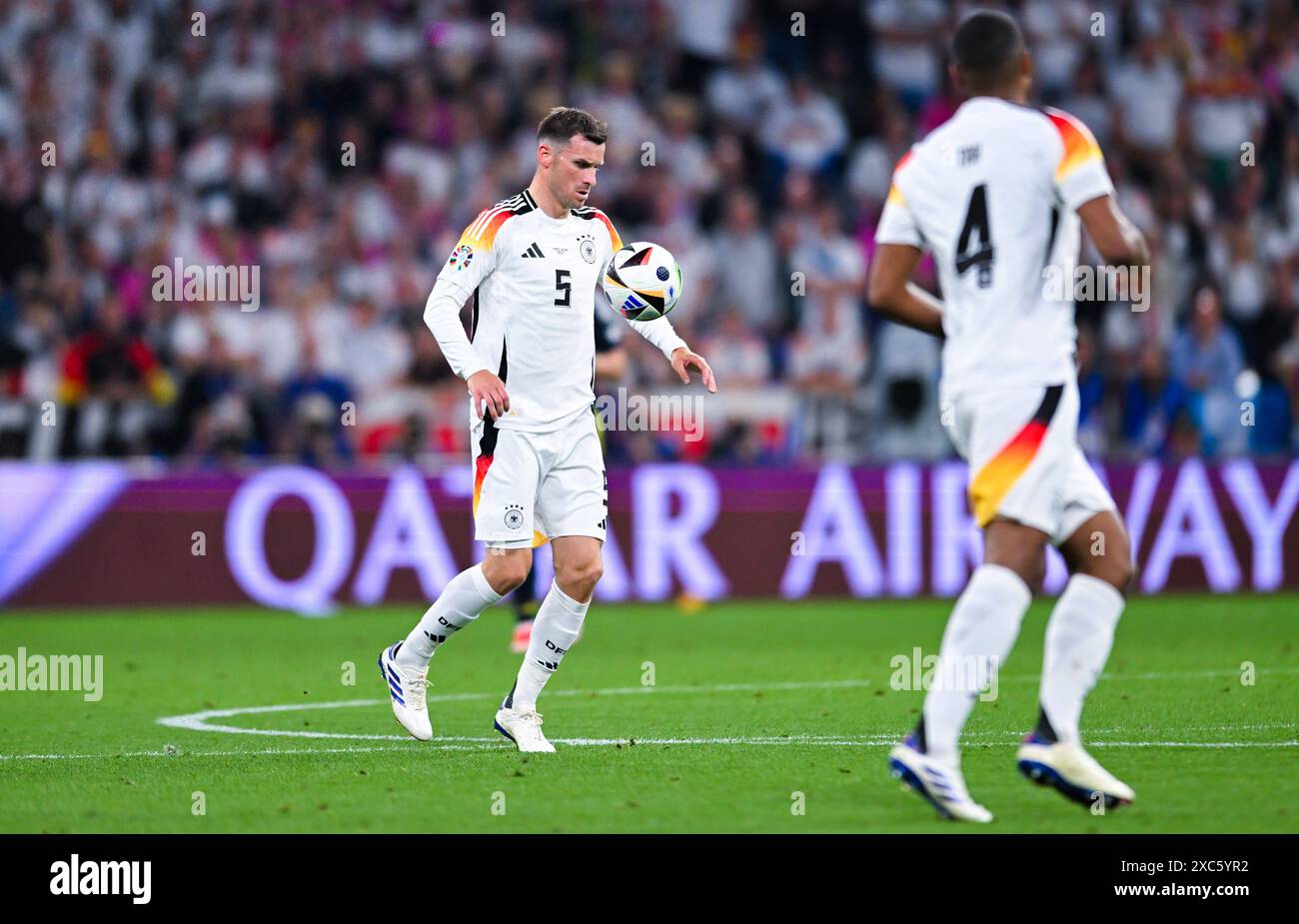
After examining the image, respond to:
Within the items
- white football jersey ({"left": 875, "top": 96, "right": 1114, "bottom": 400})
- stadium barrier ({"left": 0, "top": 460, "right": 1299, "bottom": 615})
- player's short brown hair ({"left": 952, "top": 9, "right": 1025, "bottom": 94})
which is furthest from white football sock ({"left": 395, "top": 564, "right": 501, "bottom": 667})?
stadium barrier ({"left": 0, "top": 460, "right": 1299, "bottom": 615})

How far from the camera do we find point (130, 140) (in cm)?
1902

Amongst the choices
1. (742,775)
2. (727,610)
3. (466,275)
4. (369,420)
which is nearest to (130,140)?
(369,420)

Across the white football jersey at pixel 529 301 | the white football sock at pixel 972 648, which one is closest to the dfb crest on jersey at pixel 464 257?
the white football jersey at pixel 529 301

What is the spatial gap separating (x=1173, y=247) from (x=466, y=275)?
11900 millimetres

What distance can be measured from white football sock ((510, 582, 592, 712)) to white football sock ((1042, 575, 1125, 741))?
7.93 ft

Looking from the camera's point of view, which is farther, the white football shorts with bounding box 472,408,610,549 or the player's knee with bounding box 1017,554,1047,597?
the white football shorts with bounding box 472,408,610,549

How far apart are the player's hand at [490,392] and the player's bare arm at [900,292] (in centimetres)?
186

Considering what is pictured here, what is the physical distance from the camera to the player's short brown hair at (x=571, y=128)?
7898 millimetres

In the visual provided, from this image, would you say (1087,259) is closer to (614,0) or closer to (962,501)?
(962,501)

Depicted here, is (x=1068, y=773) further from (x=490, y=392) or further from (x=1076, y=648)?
(x=490, y=392)

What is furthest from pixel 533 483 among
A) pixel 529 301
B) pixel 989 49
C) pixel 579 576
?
pixel 989 49

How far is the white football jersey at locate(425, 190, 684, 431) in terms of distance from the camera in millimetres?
7949

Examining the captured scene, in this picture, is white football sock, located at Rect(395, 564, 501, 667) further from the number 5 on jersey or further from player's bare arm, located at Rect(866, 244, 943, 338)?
player's bare arm, located at Rect(866, 244, 943, 338)

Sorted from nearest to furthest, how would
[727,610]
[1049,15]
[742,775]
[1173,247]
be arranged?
[742,775]
[727,610]
[1173,247]
[1049,15]
